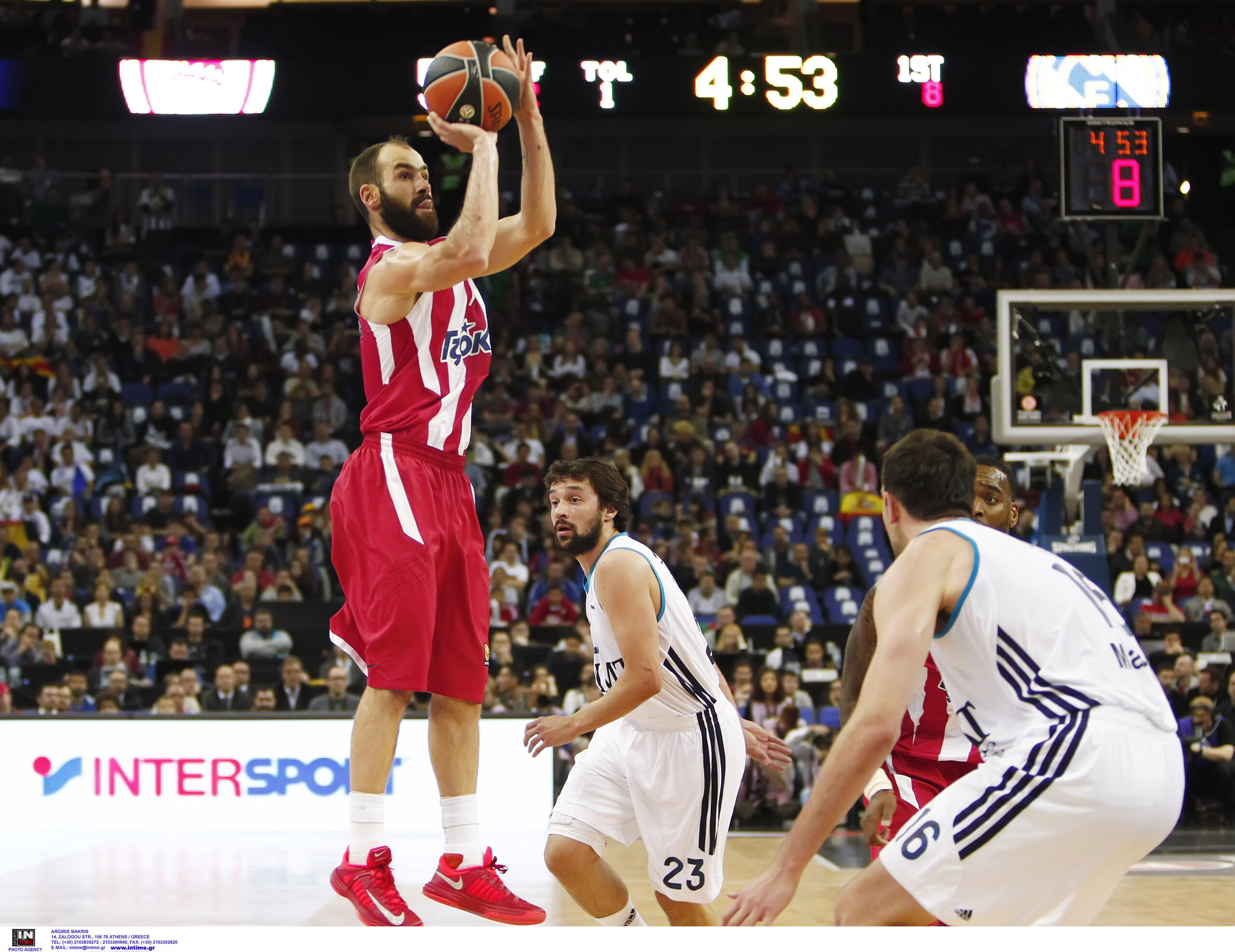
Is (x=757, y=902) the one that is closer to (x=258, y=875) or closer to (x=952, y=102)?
(x=258, y=875)

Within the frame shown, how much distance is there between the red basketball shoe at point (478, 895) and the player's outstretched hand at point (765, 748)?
106 centimetres

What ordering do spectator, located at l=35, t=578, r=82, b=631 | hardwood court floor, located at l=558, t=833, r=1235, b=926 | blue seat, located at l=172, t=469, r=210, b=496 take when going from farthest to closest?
blue seat, located at l=172, t=469, r=210, b=496 → spectator, located at l=35, t=578, r=82, b=631 → hardwood court floor, located at l=558, t=833, r=1235, b=926

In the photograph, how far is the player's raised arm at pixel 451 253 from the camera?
4.40 m

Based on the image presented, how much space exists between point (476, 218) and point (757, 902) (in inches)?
88.3

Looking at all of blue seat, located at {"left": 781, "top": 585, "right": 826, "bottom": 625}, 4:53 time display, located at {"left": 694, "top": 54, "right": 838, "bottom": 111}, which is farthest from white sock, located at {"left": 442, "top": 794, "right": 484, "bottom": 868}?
4:53 time display, located at {"left": 694, "top": 54, "right": 838, "bottom": 111}

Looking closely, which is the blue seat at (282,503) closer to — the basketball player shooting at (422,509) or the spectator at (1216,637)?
the spectator at (1216,637)

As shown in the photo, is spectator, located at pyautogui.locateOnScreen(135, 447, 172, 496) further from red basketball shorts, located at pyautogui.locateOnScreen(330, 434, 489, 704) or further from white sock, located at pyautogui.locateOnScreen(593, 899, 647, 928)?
red basketball shorts, located at pyautogui.locateOnScreen(330, 434, 489, 704)

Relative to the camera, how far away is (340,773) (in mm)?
10805

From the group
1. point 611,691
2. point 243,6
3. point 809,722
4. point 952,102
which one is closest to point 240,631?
point 809,722

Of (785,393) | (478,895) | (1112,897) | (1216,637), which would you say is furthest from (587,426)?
(478,895)

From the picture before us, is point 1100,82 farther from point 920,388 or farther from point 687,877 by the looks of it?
point 687,877

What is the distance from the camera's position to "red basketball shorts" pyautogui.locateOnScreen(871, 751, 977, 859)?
4.66 metres

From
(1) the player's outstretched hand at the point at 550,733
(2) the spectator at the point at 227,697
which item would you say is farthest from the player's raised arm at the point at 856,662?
(2) the spectator at the point at 227,697

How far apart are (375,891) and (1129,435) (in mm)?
9120
